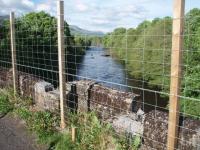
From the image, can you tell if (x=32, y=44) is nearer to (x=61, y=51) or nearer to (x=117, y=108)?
(x=61, y=51)

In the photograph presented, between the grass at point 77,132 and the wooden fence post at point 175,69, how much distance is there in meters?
0.80

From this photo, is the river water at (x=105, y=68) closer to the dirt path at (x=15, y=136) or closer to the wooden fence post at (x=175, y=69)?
the wooden fence post at (x=175, y=69)

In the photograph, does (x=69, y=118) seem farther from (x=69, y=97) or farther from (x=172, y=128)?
(x=172, y=128)

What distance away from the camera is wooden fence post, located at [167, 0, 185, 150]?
3998 millimetres

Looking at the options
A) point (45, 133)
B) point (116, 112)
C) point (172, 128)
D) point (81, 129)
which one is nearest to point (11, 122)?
point (45, 133)

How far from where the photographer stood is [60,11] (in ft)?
20.2

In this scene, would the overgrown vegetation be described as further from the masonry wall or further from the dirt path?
the dirt path

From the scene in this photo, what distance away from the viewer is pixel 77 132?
5945 mm

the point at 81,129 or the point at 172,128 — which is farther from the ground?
the point at 172,128

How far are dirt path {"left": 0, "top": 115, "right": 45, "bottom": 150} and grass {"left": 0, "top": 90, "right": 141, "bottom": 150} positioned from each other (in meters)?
0.14

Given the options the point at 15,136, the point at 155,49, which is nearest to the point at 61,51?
the point at 15,136

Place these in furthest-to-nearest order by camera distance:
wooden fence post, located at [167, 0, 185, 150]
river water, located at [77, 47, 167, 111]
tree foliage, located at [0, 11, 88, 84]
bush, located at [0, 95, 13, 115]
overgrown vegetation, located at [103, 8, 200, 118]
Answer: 1. tree foliage, located at [0, 11, 88, 84]
2. bush, located at [0, 95, 13, 115]
3. river water, located at [77, 47, 167, 111]
4. overgrown vegetation, located at [103, 8, 200, 118]
5. wooden fence post, located at [167, 0, 185, 150]

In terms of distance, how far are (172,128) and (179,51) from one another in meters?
1.00

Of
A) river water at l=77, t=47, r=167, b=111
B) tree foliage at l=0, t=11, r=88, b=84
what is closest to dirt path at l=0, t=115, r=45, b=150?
tree foliage at l=0, t=11, r=88, b=84
